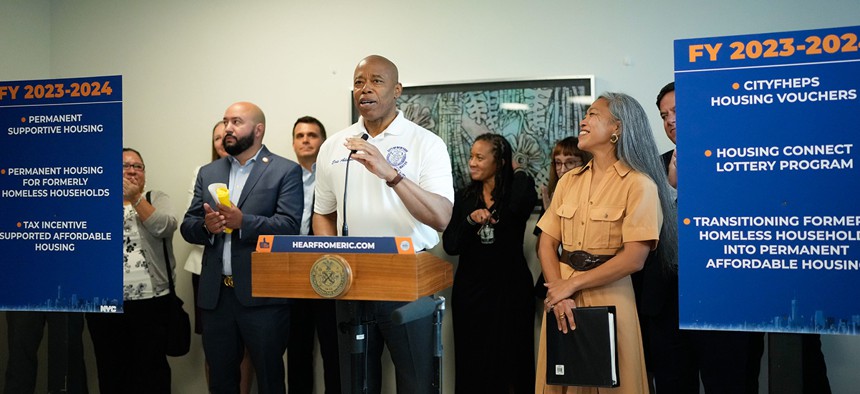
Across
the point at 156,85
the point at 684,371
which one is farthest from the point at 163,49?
the point at 684,371

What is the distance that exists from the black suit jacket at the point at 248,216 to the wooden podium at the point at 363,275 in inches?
37.9

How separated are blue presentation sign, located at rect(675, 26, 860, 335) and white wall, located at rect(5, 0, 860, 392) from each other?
206cm

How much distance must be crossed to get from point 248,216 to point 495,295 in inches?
54.7

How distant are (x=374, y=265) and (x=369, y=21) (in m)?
2.58

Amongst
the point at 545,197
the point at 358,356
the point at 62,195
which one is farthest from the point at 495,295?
the point at 62,195

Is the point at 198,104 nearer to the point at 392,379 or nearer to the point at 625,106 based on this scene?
the point at 392,379

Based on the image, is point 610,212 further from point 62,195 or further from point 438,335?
point 62,195

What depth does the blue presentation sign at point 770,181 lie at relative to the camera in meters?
1.63

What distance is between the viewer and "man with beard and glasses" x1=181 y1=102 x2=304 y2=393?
3.01 metres

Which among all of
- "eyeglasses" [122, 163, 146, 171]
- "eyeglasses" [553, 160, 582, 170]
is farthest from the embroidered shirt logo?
"eyeglasses" [122, 163, 146, 171]

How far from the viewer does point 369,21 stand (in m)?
4.14

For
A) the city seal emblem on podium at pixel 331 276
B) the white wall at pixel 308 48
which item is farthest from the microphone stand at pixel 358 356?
the white wall at pixel 308 48

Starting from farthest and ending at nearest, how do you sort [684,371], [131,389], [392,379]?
[392,379] < [131,389] < [684,371]

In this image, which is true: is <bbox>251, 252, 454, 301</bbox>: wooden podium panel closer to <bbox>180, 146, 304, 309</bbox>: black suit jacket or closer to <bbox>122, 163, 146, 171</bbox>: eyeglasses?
<bbox>180, 146, 304, 309</bbox>: black suit jacket
